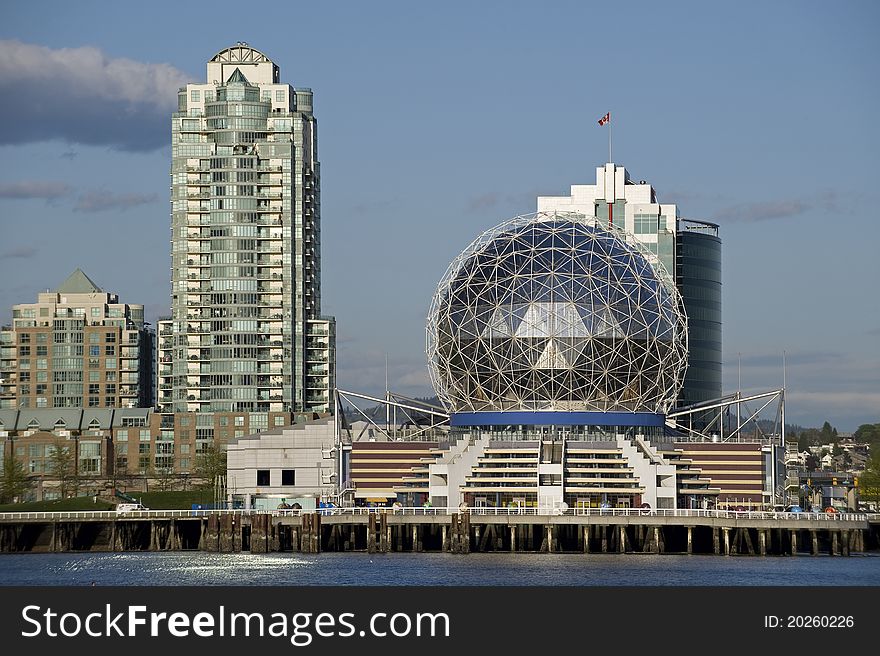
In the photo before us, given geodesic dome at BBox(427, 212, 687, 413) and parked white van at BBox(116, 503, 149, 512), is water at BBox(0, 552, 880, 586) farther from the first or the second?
geodesic dome at BBox(427, 212, 687, 413)

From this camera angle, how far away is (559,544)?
498 feet

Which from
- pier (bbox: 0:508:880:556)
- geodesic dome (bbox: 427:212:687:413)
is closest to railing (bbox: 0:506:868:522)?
pier (bbox: 0:508:880:556)

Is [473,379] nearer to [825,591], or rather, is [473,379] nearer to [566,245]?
[566,245]

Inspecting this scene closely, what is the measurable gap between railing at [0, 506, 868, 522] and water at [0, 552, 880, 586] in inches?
214

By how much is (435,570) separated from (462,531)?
19.3 m

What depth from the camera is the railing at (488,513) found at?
5935 inches

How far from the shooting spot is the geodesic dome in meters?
172

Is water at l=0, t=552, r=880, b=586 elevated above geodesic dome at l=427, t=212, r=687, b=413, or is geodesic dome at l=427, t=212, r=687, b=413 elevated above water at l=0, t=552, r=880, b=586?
geodesic dome at l=427, t=212, r=687, b=413

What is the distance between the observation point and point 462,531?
147 m

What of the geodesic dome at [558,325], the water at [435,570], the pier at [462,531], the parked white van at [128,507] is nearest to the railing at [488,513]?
the pier at [462,531]

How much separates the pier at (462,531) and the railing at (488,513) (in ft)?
0.48

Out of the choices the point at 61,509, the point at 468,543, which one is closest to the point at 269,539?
the point at 468,543

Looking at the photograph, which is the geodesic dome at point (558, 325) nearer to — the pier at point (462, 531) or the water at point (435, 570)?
the pier at point (462, 531)

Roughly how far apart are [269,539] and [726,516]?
37.2 metres
